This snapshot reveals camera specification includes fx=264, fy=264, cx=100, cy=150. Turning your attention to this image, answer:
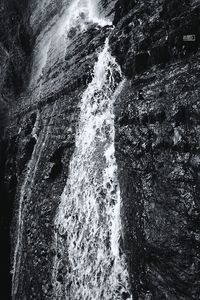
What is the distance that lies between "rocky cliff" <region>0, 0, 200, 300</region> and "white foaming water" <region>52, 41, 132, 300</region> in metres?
0.12

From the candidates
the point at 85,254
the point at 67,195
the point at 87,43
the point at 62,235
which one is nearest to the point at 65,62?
the point at 87,43

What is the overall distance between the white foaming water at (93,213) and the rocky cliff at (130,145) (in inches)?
4.6

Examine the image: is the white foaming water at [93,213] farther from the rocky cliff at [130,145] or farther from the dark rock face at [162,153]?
the dark rock face at [162,153]

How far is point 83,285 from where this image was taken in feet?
20.1

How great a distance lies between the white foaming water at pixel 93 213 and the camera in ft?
19.2

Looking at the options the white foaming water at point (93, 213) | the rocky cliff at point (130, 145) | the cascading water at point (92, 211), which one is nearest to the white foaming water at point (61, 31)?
the rocky cliff at point (130, 145)

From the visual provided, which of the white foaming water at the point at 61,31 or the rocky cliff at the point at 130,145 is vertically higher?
the white foaming water at the point at 61,31

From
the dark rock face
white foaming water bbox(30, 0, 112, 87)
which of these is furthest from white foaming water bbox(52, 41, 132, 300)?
white foaming water bbox(30, 0, 112, 87)

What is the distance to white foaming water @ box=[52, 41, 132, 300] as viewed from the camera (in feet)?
19.2

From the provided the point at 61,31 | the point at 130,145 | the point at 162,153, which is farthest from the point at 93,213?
the point at 61,31

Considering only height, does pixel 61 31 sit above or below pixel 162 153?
above

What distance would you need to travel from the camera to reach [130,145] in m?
6.70

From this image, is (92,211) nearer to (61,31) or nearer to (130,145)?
(130,145)

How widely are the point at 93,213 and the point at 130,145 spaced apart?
199 centimetres
